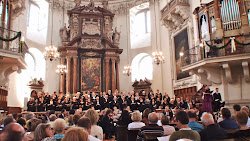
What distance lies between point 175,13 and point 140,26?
6.25 m

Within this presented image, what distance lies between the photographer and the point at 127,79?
63.9ft

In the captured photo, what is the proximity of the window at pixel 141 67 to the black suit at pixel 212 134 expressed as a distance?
54.6ft

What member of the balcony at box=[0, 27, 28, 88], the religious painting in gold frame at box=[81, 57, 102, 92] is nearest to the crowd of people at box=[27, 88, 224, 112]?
the balcony at box=[0, 27, 28, 88]

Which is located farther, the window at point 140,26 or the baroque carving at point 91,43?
the window at point 140,26

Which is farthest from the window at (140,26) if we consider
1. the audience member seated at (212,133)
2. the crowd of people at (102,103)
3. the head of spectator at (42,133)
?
the head of spectator at (42,133)

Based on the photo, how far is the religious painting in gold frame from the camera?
56.7ft

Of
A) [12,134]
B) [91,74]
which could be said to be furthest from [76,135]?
[91,74]

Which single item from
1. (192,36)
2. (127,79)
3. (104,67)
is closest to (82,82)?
(104,67)

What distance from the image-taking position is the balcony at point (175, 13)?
46.8 ft

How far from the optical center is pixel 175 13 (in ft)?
50.6

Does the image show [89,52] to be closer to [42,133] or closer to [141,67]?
[141,67]

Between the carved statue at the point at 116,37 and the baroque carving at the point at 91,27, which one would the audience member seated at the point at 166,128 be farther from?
the carved statue at the point at 116,37

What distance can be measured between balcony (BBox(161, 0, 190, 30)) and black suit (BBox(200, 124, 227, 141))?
11.8m

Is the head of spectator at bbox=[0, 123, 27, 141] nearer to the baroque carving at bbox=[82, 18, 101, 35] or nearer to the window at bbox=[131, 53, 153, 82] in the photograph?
the baroque carving at bbox=[82, 18, 101, 35]
